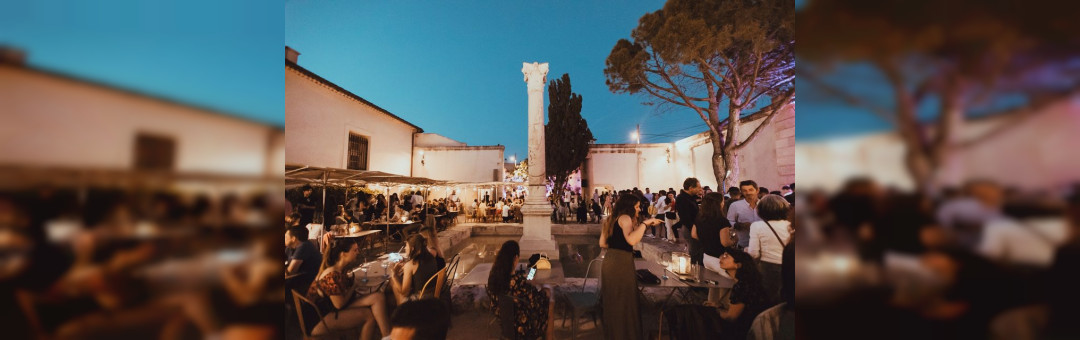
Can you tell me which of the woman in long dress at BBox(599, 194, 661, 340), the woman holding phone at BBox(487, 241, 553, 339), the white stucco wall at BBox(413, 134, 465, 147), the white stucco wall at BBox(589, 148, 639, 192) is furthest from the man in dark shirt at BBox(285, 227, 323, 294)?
the white stucco wall at BBox(589, 148, 639, 192)

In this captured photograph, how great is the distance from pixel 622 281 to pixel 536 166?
18.6 feet

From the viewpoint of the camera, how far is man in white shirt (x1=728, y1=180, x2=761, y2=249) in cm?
524

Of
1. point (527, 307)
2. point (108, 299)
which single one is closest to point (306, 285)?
point (527, 307)

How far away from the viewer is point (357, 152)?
660 inches

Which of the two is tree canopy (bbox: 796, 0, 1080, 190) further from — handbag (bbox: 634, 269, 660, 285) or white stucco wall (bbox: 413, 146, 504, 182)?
white stucco wall (bbox: 413, 146, 504, 182)

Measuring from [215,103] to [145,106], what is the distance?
0.45ft

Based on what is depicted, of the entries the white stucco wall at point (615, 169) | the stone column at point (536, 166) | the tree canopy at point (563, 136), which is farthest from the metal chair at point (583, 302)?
the white stucco wall at point (615, 169)

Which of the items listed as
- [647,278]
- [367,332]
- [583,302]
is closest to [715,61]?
[647,278]

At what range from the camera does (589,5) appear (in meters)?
111

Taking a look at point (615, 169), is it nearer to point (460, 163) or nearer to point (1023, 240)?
point (460, 163)

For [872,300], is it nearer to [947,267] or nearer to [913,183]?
[947,267]

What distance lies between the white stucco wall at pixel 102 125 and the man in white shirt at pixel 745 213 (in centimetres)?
573

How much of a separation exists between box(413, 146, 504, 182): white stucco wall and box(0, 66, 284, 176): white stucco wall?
20.7m

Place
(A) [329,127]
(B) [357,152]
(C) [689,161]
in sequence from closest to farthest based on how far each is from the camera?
(A) [329,127] → (B) [357,152] → (C) [689,161]
